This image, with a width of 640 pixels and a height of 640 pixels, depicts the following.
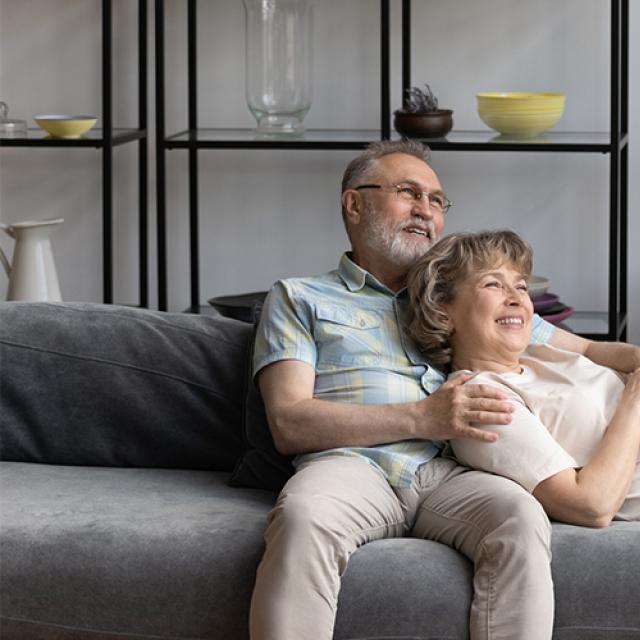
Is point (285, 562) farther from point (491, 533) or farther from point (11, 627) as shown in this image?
point (11, 627)

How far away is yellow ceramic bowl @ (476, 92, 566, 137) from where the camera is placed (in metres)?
3.69

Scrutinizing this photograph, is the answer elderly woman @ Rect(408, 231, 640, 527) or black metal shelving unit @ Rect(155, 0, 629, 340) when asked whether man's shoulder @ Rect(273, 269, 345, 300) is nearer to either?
elderly woman @ Rect(408, 231, 640, 527)

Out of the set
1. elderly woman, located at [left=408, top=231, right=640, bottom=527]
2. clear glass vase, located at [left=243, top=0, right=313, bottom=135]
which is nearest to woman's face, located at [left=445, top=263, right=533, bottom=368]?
elderly woman, located at [left=408, top=231, right=640, bottom=527]

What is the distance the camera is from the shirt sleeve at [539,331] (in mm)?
2531

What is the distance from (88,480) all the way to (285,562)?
675 mm

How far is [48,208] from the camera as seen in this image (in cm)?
433

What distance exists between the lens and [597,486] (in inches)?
83.8

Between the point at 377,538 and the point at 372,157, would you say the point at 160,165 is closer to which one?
the point at 372,157

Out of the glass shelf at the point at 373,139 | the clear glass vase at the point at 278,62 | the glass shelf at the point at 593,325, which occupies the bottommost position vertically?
the glass shelf at the point at 593,325

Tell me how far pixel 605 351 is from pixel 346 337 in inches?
20.1

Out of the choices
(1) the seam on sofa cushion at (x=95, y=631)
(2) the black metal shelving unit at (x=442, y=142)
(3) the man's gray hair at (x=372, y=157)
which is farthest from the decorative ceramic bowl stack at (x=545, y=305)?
(1) the seam on sofa cushion at (x=95, y=631)

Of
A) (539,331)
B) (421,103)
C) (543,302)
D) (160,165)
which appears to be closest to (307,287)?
(539,331)

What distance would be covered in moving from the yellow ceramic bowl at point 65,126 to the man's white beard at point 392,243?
1507 mm

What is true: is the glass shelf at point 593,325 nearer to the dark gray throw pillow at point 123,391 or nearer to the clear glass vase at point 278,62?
the clear glass vase at point 278,62
